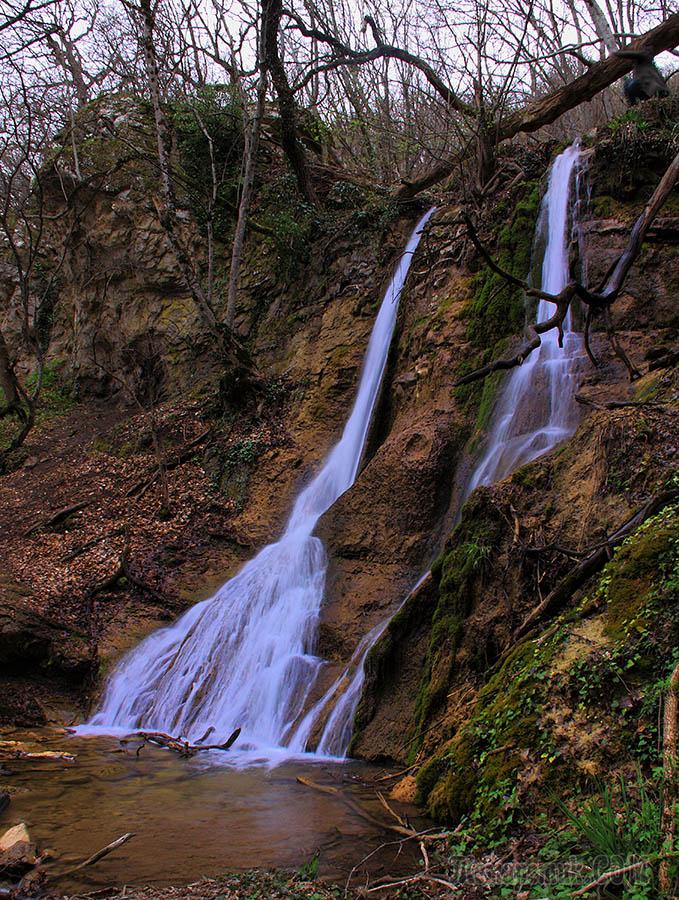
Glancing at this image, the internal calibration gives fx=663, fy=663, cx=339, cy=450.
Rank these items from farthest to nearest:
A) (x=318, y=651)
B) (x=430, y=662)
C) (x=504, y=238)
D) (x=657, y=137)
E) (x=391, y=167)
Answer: (x=391, y=167) → (x=504, y=238) → (x=657, y=137) → (x=318, y=651) → (x=430, y=662)

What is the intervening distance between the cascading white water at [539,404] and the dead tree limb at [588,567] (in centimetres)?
250

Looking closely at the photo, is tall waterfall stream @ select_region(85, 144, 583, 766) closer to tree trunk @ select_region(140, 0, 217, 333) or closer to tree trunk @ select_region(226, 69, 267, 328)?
tree trunk @ select_region(140, 0, 217, 333)

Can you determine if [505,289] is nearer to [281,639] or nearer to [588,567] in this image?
[281,639]

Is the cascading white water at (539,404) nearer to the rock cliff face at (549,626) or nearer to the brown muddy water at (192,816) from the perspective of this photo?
the rock cliff face at (549,626)

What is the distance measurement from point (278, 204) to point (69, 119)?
7455mm

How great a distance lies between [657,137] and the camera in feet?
31.9

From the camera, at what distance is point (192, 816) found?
484 centimetres

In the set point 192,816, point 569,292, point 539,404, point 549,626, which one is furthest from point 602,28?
point 192,816

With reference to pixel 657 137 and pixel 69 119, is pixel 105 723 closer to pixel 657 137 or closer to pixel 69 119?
pixel 657 137

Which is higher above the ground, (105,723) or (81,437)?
(81,437)

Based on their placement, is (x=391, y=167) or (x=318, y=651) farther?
(x=391, y=167)

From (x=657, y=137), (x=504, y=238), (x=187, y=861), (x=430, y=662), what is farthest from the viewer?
(x=504, y=238)

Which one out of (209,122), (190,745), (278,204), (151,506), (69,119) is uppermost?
(69,119)

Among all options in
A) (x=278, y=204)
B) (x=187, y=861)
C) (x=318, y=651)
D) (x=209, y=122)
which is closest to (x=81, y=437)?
(x=278, y=204)
